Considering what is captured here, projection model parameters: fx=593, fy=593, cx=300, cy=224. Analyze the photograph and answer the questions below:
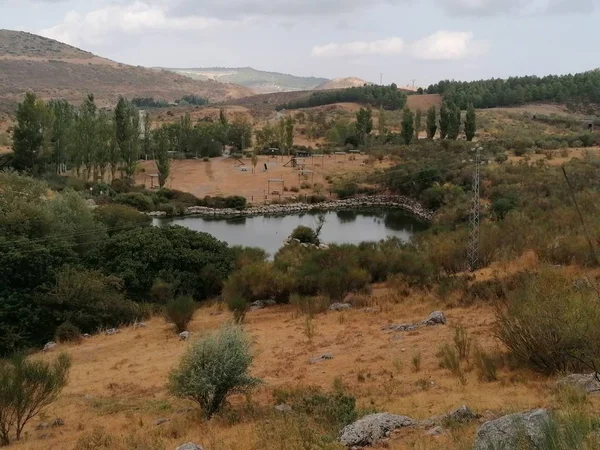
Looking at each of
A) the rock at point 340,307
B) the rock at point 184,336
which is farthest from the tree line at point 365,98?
the rock at point 184,336

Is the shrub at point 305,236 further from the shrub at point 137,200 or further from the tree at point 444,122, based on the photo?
the tree at point 444,122

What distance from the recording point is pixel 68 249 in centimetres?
2123

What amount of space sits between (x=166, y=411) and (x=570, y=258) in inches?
507

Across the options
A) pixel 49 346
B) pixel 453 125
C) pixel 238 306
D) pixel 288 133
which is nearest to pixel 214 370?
pixel 238 306

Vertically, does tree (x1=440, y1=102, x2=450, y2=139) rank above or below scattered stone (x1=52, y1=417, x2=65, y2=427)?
above

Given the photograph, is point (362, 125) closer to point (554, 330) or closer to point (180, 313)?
point (180, 313)

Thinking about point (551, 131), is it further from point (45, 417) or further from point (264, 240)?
point (45, 417)

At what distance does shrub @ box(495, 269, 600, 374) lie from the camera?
907 cm

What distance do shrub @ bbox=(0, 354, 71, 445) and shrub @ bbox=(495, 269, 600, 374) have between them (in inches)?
311

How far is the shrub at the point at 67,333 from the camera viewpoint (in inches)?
711

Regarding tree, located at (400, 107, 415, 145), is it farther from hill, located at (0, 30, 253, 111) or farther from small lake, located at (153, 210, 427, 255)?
hill, located at (0, 30, 253, 111)

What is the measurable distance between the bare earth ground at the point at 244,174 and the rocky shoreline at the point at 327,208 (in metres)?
3.10

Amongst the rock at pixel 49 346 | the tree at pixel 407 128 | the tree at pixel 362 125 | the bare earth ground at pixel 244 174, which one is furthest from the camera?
the tree at pixel 362 125

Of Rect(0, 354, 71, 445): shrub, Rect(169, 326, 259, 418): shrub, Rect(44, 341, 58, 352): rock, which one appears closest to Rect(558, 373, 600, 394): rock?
Rect(169, 326, 259, 418): shrub
